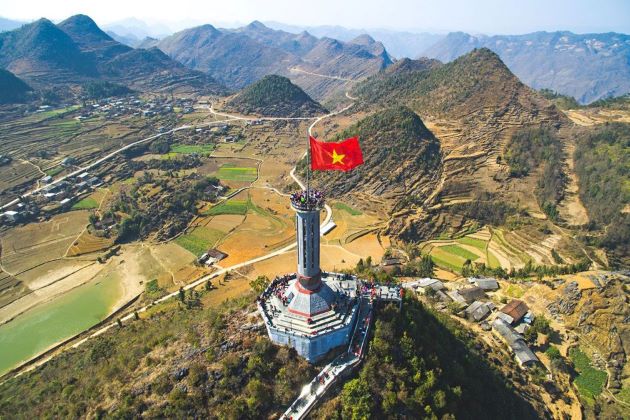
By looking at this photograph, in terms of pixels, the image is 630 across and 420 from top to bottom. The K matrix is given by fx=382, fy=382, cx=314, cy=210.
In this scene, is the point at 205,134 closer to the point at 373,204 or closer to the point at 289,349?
the point at 373,204

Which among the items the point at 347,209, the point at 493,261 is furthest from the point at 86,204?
the point at 493,261

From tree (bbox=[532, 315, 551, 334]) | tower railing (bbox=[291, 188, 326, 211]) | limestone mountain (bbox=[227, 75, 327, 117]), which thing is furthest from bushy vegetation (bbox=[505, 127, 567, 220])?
limestone mountain (bbox=[227, 75, 327, 117])

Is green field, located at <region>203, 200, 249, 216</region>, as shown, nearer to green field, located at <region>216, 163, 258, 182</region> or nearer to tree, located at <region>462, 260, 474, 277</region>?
green field, located at <region>216, 163, 258, 182</region>

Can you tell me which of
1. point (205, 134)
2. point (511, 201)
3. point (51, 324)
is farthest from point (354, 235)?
point (205, 134)

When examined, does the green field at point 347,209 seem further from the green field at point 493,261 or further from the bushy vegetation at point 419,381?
the bushy vegetation at point 419,381

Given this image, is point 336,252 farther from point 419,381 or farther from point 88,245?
point 88,245

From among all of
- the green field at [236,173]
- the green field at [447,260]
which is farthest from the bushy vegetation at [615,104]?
the green field at [236,173]
